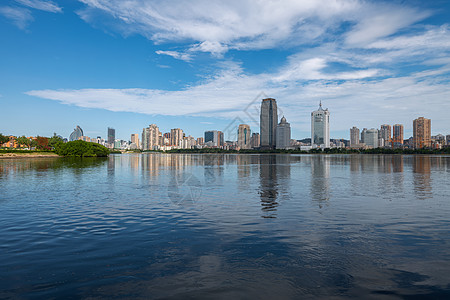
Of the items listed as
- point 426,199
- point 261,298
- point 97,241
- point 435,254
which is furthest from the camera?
point 426,199

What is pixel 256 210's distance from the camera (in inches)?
1003

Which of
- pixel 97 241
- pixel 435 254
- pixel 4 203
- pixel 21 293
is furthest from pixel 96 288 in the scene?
pixel 4 203

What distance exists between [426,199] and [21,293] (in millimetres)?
35182

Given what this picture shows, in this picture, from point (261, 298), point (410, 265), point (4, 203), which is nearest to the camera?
point (261, 298)

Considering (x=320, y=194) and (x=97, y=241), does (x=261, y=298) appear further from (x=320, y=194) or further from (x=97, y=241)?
(x=320, y=194)

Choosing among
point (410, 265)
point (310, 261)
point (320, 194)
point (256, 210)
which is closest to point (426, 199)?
point (320, 194)

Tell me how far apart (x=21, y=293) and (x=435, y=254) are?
18.3m

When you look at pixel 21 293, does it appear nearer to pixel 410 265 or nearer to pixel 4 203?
A: pixel 410 265

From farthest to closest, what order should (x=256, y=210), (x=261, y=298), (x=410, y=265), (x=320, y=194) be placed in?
(x=320, y=194)
(x=256, y=210)
(x=410, y=265)
(x=261, y=298)

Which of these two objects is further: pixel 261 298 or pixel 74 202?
pixel 74 202

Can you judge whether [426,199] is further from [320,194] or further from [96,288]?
[96,288]

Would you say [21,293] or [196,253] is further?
[196,253]

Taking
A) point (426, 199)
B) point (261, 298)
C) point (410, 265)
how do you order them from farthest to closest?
point (426, 199) < point (410, 265) < point (261, 298)

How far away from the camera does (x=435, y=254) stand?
1455cm
